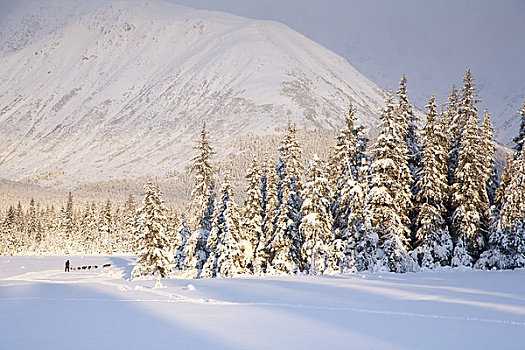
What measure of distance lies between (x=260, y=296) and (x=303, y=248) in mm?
15294

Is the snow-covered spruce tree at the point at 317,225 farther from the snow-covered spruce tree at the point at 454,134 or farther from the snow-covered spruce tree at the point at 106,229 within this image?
the snow-covered spruce tree at the point at 106,229

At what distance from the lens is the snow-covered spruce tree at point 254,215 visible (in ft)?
130

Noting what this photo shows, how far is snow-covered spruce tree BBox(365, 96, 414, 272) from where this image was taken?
3083cm

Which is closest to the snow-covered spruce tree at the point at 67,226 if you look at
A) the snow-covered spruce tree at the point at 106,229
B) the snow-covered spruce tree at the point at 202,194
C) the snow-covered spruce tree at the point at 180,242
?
the snow-covered spruce tree at the point at 106,229

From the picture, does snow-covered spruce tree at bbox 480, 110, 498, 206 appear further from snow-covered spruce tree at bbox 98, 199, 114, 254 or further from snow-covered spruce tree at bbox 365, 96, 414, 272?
snow-covered spruce tree at bbox 98, 199, 114, 254

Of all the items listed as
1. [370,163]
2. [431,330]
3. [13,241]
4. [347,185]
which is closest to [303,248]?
[347,185]

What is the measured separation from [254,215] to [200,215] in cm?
483

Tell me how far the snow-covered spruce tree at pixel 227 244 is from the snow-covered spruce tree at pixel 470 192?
638 inches

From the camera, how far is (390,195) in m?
31.5

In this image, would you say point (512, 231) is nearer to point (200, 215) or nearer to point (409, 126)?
point (409, 126)

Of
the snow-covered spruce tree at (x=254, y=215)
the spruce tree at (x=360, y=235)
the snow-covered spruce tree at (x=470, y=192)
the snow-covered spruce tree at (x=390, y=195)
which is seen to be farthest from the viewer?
the snow-covered spruce tree at (x=254, y=215)

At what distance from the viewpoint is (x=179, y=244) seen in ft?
148

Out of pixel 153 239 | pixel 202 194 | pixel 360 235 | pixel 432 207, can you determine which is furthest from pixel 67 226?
pixel 432 207

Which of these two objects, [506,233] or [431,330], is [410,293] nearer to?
[431,330]
